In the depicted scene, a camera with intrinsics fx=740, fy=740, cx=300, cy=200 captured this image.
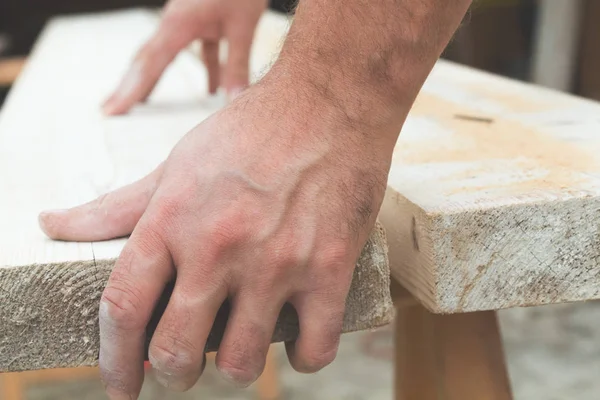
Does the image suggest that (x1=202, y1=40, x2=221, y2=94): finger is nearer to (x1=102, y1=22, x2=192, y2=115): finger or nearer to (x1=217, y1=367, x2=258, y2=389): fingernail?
(x1=102, y1=22, x2=192, y2=115): finger

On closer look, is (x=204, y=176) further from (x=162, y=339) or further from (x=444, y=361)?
(x=444, y=361)

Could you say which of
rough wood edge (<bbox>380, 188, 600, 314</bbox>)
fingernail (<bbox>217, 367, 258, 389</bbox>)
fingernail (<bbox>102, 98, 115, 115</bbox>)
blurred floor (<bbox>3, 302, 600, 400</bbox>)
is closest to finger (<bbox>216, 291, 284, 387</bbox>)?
fingernail (<bbox>217, 367, 258, 389</bbox>)

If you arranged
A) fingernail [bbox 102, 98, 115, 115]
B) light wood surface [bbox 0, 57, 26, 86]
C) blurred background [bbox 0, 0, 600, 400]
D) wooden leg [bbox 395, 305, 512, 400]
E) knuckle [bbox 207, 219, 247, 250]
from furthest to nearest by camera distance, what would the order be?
light wood surface [bbox 0, 57, 26, 86] → blurred background [bbox 0, 0, 600, 400] → fingernail [bbox 102, 98, 115, 115] → wooden leg [bbox 395, 305, 512, 400] → knuckle [bbox 207, 219, 247, 250]

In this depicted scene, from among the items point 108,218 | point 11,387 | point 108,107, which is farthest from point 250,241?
point 11,387

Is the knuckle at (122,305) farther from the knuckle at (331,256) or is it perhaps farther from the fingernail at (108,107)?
the fingernail at (108,107)

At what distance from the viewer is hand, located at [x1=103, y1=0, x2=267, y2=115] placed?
923 mm

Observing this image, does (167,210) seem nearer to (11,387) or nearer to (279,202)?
(279,202)

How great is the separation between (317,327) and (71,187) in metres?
0.26

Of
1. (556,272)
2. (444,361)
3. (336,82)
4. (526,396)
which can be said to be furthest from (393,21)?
(526,396)

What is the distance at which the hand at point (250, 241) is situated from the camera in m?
0.40

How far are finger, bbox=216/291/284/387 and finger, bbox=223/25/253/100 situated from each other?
54 cm

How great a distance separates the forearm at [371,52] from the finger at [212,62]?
54cm

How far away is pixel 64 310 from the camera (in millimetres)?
425

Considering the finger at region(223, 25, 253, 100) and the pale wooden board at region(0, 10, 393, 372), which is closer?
the pale wooden board at region(0, 10, 393, 372)
